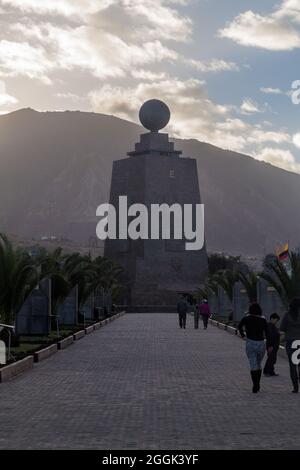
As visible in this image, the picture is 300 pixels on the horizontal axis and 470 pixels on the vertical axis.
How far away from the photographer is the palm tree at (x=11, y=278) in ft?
78.6

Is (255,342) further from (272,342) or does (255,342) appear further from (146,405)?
(146,405)

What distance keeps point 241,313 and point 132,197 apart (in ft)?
147

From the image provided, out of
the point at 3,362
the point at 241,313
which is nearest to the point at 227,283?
the point at 241,313

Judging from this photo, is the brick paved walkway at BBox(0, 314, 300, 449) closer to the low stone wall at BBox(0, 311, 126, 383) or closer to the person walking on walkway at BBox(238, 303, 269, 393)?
the low stone wall at BBox(0, 311, 126, 383)

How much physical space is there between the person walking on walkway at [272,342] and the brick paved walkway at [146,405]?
332 millimetres

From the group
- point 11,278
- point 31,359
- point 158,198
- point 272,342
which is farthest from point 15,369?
point 158,198

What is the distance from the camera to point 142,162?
83750 mm

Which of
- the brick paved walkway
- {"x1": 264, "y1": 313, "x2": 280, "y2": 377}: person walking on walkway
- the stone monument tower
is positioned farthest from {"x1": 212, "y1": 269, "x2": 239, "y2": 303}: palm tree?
the stone monument tower

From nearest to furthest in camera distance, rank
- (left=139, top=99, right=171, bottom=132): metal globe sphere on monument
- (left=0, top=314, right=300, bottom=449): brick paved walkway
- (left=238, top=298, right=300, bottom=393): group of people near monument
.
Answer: (left=0, top=314, right=300, bottom=449): brick paved walkway
(left=238, top=298, right=300, bottom=393): group of people near monument
(left=139, top=99, right=171, bottom=132): metal globe sphere on monument

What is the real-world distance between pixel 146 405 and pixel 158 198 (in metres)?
70.6

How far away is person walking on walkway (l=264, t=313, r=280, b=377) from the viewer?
16398 millimetres

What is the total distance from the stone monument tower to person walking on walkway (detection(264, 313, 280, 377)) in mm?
63172

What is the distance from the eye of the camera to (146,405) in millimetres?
12625
